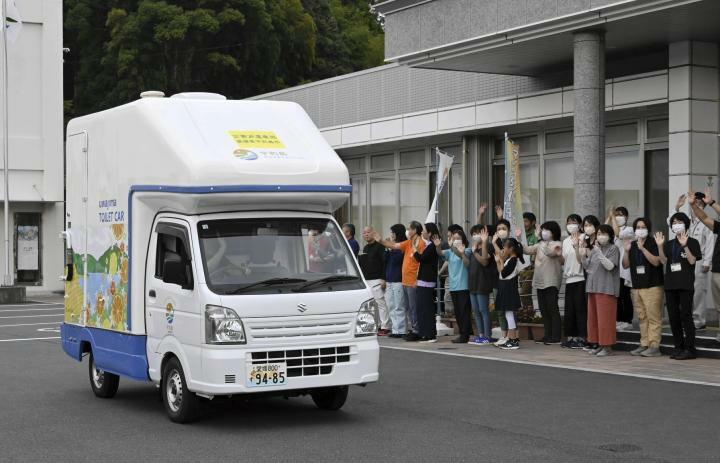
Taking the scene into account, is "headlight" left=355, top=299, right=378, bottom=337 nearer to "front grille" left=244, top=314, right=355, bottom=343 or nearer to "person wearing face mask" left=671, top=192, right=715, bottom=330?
"front grille" left=244, top=314, right=355, bottom=343

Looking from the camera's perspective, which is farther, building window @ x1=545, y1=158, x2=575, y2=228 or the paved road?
building window @ x1=545, y1=158, x2=575, y2=228

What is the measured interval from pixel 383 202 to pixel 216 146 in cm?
2094

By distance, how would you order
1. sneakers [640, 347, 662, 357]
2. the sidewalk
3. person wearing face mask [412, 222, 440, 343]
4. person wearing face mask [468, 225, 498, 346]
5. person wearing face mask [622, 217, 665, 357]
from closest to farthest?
the sidewalk < person wearing face mask [622, 217, 665, 357] < sneakers [640, 347, 662, 357] < person wearing face mask [468, 225, 498, 346] < person wearing face mask [412, 222, 440, 343]

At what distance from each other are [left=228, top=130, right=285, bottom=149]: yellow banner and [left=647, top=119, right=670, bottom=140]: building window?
489 inches

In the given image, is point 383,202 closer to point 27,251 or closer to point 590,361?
point 27,251

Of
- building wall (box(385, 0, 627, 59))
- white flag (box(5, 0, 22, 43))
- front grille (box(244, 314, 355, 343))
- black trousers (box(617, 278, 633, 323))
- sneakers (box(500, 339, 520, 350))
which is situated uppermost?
white flag (box(5, 0, 22, 43))

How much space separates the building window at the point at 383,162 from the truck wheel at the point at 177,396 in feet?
66.8

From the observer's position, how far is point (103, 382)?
1305 cm

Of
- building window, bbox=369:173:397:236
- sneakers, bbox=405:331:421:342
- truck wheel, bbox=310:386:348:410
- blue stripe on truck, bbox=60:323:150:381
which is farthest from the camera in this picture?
building window, bbox=369:173:397:236

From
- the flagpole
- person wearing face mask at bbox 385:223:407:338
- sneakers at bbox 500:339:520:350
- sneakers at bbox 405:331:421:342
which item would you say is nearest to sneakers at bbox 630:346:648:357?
sneakers at bbox 500:339:520:350

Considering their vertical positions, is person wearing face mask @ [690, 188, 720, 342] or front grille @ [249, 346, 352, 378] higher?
person wearing face mask @ [690, 188, 720, 342]

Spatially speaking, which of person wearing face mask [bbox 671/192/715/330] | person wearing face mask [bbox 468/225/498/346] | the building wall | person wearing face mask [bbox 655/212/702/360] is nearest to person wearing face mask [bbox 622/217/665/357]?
person wearing face mask [bbox 655/212/702/360]

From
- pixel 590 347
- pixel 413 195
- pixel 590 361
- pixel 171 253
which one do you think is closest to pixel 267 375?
pixel 171 253

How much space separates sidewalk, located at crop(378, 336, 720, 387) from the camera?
567 inches
